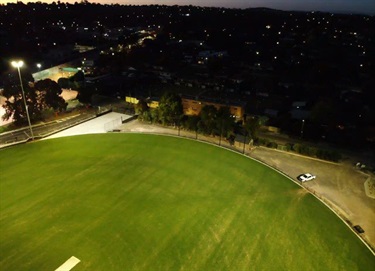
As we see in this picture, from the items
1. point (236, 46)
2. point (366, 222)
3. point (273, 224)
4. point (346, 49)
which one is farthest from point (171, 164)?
point (346, 49)

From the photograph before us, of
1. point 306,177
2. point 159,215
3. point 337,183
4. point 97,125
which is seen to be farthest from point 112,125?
point 337,183

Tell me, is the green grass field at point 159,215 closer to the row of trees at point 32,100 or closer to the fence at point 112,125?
the fence at point 112,125

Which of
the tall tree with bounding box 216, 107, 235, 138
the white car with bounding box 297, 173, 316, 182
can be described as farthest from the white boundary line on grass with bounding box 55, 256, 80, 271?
the tall tree with bounding box 216, 107, 235, 138

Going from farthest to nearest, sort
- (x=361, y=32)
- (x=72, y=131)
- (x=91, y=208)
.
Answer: (x=361, y=32), (x=72, y=131), (x=91, y=208)

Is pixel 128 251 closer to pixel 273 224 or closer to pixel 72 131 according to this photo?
pixel 273 224

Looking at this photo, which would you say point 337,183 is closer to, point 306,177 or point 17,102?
point 306,177

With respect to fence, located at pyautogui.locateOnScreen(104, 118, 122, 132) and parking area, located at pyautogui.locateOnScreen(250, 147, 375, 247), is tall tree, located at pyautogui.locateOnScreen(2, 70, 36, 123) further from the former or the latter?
parking area, located at pyautogui.locateOnScreen(250, 147, 375, 247)

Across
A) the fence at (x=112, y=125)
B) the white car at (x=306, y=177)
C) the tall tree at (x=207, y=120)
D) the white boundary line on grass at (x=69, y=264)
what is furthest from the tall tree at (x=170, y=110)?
the white boundary line on grass at (x=69, y=264)
